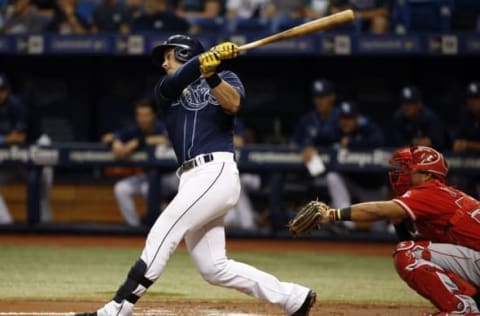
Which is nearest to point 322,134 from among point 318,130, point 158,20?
point 318,130

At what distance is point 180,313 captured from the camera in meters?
5.75

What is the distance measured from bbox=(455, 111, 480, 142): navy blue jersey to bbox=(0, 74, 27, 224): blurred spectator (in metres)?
4.56

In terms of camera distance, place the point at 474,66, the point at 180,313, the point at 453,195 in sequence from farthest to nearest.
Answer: the point at 474,66 < the point at 180,313 < the point at 453,195

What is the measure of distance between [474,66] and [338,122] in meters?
2.12

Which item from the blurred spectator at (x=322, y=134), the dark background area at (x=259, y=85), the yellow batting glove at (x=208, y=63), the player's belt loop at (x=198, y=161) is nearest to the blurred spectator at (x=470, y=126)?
the blurred spectator at (x=322, y=134)

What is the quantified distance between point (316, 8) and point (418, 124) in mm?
2417

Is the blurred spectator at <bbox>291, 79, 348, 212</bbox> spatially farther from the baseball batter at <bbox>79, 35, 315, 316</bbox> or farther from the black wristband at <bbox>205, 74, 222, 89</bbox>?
the black wristband at <bbox>205, 74, 222, 89</bbox>

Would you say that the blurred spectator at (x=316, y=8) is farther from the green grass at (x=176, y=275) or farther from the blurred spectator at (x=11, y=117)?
the blurred spectator at (x=11, y=117)

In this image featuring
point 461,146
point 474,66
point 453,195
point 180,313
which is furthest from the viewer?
point 474,66

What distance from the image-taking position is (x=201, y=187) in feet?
16.4

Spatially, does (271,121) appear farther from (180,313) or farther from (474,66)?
(180,313)

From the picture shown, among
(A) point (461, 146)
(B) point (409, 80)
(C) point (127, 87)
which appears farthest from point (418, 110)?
(C) point (127, 87)

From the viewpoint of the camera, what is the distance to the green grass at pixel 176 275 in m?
6.66

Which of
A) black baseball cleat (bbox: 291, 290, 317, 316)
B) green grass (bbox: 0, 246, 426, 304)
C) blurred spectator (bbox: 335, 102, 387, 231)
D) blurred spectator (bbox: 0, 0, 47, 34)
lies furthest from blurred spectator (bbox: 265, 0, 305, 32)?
black baseball cleat (bbox: 291, 290, 317, 316)
